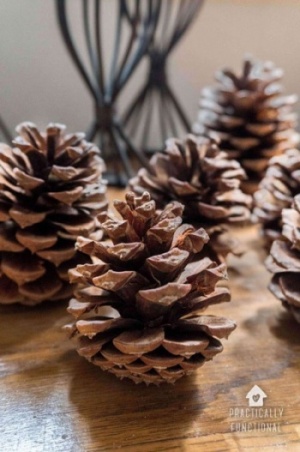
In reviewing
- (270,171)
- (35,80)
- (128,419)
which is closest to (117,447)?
(128,419)

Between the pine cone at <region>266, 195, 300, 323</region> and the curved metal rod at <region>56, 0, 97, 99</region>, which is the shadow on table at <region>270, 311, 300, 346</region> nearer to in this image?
the pine cone at <region>266, 195, 300, 323</region>

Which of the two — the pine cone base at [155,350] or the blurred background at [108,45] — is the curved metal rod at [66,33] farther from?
the pine cone base at [155,350]

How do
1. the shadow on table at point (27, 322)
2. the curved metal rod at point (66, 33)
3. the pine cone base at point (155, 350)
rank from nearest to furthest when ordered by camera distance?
the pine cone base at point (155, 350), the shadow on table at point (27, 322), the curved metal rod at point (66, 33)

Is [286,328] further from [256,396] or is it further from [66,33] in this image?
[66,33]

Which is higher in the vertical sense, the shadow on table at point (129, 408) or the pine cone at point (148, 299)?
the pine cone at point (148, 299)

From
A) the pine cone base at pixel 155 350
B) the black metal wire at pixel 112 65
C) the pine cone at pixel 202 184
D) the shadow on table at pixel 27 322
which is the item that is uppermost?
the black metal wire at pixel 112 65

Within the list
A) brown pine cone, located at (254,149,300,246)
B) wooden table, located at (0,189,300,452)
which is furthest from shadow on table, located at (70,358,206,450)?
brown pine cone, located at (254,149,300,246)

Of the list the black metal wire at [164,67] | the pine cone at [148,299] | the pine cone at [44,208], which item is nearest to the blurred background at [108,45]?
the black metal wire at [164,67]
